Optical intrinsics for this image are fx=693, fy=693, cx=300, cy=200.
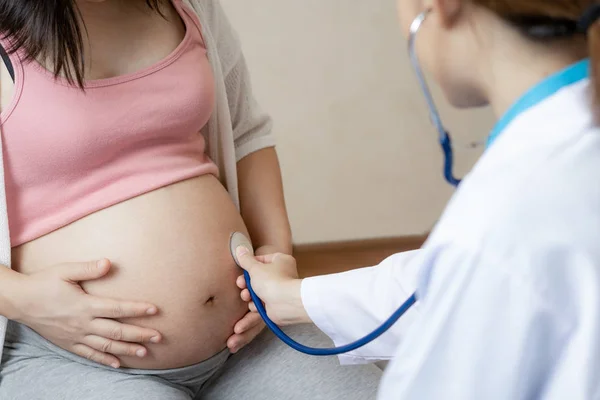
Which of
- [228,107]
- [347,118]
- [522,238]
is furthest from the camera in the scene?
[347,118]

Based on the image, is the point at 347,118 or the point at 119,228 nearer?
the point at 119,228

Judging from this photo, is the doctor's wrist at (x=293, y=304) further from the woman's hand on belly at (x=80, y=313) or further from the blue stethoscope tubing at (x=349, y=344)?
the woman's hand on belly at (x=80, y=313)

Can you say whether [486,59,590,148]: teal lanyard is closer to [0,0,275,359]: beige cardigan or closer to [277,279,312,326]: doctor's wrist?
[277,279,312,326]: doctor's wrist

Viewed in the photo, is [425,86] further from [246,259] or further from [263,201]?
[263,201]

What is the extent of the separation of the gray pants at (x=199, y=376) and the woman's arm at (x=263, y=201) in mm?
169

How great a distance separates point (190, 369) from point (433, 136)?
1536mm

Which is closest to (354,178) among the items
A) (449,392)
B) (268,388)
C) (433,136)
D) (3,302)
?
(433,136)

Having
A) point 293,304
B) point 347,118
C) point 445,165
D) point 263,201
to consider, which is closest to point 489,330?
point 445,165

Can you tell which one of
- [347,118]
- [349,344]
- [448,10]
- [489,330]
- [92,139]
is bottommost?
[347,118]

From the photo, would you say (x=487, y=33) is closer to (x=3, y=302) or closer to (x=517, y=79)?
(x=517, y=79)

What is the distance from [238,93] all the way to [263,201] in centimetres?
20

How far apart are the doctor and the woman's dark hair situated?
1.72 feet

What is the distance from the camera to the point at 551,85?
658 millimetres

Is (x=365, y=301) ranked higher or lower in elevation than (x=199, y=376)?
higher
